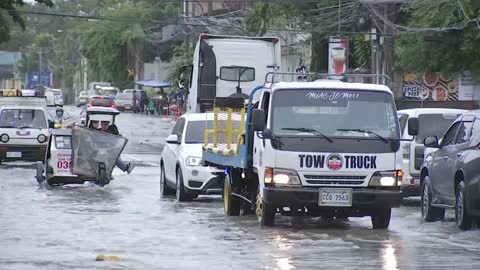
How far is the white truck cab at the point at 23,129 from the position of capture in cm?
3108

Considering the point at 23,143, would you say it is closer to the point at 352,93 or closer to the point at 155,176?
the point at 155,176

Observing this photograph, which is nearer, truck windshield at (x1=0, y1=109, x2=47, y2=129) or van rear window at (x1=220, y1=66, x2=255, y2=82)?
van rear window at (x1=220, y1=66, x2=255, y2=82)

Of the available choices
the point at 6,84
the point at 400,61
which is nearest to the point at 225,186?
the point at 400,61

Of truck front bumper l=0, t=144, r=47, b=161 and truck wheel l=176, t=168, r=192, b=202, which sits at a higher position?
truck wheel l=176, t=168, r=192, b=202

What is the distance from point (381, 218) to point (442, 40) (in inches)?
869

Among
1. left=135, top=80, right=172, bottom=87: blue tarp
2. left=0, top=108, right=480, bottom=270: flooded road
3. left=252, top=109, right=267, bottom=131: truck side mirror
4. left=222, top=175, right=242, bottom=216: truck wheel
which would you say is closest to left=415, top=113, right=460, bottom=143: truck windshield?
left=0, top=108, right=480, bottom=270: flooded road

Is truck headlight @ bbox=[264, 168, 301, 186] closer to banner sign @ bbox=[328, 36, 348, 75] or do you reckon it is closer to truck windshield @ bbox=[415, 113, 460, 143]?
truck windshield @ bbox=[415, 113, 460, 143]

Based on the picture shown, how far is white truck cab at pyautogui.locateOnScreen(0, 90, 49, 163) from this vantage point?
31.1 metres

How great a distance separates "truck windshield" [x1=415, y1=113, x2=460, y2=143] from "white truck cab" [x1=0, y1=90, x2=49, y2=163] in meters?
13.8

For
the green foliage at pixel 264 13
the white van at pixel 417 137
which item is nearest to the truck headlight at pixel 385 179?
the white van at pixel 417 137

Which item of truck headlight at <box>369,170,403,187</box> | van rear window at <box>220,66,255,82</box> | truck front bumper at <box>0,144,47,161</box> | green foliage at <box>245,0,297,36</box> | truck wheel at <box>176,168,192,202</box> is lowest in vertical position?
truck front bumper at <box>0,144,47,161</box>

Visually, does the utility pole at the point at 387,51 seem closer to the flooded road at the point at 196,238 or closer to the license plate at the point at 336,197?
the flooded road at the point at 196,238

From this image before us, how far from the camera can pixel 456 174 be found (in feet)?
52.5

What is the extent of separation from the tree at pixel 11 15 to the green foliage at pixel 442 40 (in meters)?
13.0
